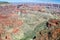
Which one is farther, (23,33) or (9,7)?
(9,7)

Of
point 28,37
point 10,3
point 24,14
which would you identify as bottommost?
point 28,37

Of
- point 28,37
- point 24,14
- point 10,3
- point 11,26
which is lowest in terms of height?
point 28,37

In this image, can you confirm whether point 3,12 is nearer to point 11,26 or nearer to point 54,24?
point 11,26

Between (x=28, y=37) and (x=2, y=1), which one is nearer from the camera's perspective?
(x=28, y=37)

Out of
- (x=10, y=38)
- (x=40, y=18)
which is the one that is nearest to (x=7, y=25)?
(x=10, y=38)

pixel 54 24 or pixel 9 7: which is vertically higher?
pixel 9 7

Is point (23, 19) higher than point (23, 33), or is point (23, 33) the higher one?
point (23, 19)

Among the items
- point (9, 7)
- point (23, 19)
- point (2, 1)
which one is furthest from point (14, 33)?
point (2, 1)

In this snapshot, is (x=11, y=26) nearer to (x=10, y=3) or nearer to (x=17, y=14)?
(x=17, y=14)
